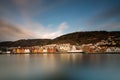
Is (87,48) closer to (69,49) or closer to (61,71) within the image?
(69,49)

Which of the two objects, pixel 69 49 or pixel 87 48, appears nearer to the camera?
pixel 87 48

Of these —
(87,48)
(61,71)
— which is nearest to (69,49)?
(87,48)

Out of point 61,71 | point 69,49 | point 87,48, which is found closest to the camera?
point 61,71

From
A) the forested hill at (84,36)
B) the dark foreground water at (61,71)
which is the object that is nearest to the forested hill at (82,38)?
the forested hill at (84,36)

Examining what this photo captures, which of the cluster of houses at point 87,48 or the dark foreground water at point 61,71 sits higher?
the cluster of houses at point 87,48

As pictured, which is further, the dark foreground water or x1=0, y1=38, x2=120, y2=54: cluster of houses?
x1=0, y1=38, x2=120, y2=54: cluster of houses

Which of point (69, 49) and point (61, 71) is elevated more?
point (69, 49)

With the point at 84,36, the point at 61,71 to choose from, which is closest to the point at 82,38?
the point at 84,36

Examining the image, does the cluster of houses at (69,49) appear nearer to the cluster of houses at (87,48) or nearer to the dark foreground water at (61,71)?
the cluster of houses at (87,48)

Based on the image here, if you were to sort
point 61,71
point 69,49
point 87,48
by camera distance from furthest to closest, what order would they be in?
point 69,49
point 87,48
point 61,71

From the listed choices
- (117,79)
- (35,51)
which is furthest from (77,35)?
(117,79)

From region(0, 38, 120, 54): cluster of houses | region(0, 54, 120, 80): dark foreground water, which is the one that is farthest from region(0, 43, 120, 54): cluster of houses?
region(0, 54, 120, 80): dark foreground water

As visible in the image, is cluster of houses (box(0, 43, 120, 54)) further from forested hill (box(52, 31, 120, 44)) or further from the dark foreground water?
the dark foreground water

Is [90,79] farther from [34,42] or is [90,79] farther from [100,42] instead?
[34,42]
